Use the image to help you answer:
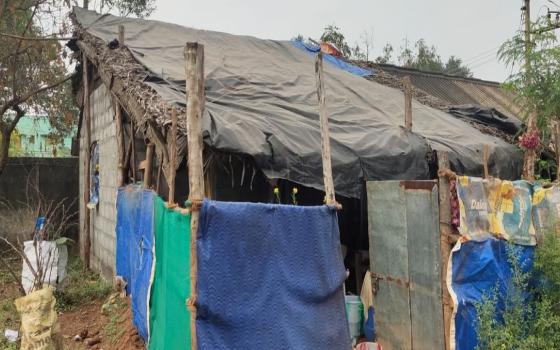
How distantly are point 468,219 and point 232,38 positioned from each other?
769 cm

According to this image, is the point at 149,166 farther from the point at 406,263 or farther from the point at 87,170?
the point at 87,170

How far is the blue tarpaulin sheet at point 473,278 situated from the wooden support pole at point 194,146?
2.43m

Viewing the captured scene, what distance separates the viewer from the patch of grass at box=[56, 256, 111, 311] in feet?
26.7

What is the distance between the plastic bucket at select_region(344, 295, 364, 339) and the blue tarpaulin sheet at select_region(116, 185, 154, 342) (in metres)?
2.33

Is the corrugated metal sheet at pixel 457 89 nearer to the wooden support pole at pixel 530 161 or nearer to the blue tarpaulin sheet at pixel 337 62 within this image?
the blue tarpaulin sheet at pixel 337 62

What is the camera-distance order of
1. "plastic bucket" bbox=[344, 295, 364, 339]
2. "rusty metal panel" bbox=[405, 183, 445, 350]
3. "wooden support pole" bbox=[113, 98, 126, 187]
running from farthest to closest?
"wooden support pole" bbox=[113, 98, 126, 187], "plastic bucket" bbox=[344, 295, 364, 339], "rusty metal panel" bbox=[405, 183, 445, 350]

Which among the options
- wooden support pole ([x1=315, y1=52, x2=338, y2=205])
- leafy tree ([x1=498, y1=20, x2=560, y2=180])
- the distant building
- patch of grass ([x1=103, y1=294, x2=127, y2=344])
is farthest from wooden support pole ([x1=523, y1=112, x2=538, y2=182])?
the distant building

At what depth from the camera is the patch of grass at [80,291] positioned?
8133mm

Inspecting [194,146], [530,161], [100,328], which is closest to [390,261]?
[530,161]

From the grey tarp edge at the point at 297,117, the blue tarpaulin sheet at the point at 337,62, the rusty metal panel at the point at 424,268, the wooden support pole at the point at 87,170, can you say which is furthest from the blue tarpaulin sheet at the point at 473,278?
the wooden support pole at the point at 87,170

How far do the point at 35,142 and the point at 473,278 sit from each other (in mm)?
24243

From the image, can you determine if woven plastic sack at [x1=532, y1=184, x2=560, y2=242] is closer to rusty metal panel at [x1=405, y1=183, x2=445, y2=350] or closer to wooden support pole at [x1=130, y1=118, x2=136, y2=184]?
rusty metal panel at [x1=405, y1=183, x2=445, y2=350]

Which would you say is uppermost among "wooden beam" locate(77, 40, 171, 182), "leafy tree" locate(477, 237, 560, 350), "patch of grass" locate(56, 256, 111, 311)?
"wooden beam" locate(77, 40, 171, 182)

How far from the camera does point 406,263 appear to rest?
17.3 feet
